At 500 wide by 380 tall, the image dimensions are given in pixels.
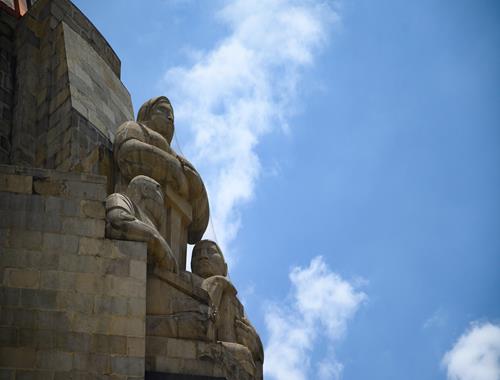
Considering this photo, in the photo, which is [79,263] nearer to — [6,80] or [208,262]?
[208,262]

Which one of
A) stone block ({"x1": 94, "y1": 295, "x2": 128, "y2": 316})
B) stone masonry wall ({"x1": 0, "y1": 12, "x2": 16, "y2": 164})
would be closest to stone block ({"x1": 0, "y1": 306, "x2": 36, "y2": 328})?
stone block ({"x1": 94, "y1": 295, "x2": 128, "y2": 316})

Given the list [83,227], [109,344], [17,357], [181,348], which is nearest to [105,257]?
[83,227]

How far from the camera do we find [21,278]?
1492 cm

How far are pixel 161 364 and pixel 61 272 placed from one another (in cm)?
191

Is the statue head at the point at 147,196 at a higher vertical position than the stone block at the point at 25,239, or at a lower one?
higher

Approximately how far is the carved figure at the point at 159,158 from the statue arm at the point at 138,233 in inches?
78.3

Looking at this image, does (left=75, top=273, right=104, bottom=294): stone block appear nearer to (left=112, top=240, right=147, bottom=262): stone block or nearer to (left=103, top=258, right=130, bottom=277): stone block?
(left=103, top=258, right=130, bottom=277): stone block

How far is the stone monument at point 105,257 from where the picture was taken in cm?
1473

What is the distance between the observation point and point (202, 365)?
16.0 metres

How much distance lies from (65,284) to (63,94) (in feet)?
21.2

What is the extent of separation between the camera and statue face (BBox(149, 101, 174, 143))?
765 inches

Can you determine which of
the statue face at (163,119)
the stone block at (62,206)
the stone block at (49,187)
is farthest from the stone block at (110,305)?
the statue face at (163,119)

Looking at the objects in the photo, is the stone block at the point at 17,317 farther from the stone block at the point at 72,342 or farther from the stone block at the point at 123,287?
the stone block at the point at 123,287

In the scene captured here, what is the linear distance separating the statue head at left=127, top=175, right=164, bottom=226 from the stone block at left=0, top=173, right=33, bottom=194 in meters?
1.97
